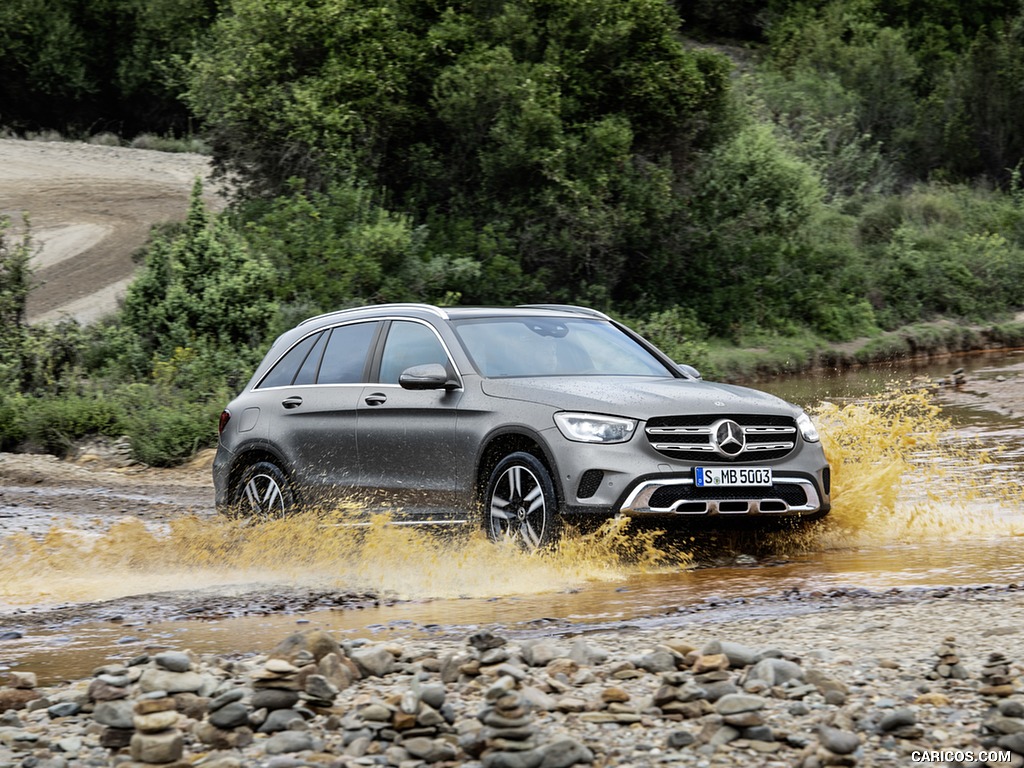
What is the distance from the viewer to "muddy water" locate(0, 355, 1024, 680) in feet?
23.0

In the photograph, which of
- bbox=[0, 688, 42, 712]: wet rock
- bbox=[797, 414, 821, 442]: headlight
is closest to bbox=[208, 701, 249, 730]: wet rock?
bbox=[0, 688, 42, 712]: wet rock

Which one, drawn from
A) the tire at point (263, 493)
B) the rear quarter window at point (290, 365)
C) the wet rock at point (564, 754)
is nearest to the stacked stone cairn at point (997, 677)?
the wet rock at point (564, 754)

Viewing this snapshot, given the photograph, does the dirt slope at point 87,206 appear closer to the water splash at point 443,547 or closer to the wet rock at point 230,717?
the water splash at point 443,547

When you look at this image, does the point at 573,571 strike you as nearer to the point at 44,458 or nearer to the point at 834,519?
the point at 834,519

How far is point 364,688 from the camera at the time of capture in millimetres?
5203

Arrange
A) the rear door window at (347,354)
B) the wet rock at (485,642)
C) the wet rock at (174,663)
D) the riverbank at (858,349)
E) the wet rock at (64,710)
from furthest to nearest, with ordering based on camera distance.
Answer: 1. the riverbank at (858,349)
2. the rear door window at (347,354)
3. the wet rock at (485,642)
4. the wet rock at (174,663)
5. the wet rock at (64,710)

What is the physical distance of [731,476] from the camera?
835cm

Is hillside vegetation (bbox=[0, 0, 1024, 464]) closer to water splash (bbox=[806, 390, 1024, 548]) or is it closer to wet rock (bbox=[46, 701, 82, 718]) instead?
water splash (bbox=[806, 390, 1024, 548])

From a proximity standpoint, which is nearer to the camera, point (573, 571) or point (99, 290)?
point (573, 571)

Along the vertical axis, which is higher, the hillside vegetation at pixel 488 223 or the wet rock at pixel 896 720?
the hillside vegetation at pixel 488 223

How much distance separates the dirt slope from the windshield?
18926mm

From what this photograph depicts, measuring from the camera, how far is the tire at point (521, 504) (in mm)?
8219

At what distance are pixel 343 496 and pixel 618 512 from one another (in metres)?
2.18

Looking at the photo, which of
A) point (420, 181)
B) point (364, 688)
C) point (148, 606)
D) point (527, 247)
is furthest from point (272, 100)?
point (364, 688)
